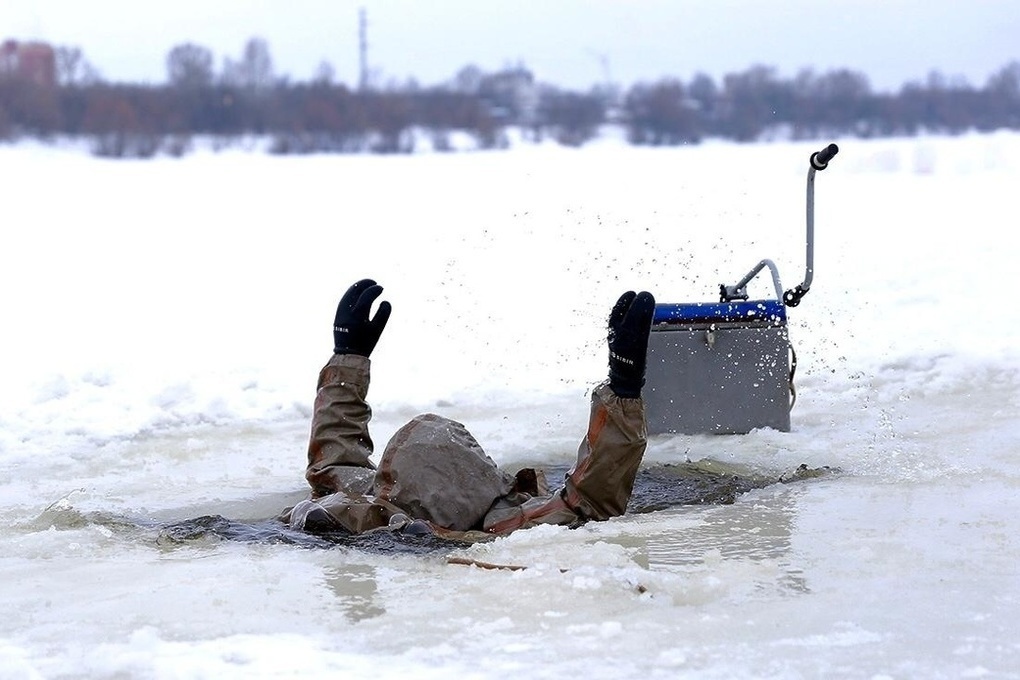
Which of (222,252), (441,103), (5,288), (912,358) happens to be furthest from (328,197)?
(441,103)

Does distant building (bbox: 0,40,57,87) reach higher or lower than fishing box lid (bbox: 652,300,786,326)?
higher

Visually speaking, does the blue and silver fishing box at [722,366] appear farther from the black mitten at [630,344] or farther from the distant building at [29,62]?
the distant building at [29,62]

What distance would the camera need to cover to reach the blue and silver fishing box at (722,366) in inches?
231

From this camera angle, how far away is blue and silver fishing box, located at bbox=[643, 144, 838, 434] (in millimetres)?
5879

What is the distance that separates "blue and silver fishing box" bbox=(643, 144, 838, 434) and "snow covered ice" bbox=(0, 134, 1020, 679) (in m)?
0.11

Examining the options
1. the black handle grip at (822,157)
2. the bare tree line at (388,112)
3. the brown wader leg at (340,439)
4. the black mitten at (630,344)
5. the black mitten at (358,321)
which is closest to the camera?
the black mitten at (630,344)

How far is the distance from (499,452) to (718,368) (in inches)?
40.0

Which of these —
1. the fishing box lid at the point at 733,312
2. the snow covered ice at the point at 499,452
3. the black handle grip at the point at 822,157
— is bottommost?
the snow covered ice at the point at 499,452

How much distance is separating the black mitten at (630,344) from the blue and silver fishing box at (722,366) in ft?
4.97

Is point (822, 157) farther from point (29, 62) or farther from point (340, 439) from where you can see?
point (29, 62)

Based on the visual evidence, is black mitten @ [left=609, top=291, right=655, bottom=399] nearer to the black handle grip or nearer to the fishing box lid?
the fishing box lid

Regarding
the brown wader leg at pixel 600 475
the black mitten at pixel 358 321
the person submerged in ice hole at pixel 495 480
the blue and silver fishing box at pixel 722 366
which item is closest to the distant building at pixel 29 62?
the blue and silver fishing box at pixel 722 366

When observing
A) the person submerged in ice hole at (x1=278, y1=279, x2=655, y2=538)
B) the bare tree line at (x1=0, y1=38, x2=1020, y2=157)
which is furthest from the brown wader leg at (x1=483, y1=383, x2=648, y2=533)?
the bare tree line at (x1=0, y1=38, x2=1020, y2=157)

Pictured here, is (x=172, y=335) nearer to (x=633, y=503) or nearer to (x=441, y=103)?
(x=633, y=503)
